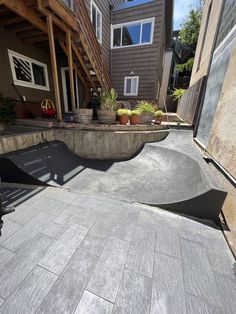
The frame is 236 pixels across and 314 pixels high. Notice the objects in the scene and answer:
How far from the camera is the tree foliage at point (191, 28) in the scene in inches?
586

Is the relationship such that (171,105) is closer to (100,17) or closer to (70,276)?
(100,17)

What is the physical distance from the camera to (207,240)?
1.76m

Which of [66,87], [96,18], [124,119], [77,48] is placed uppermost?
[96,18]

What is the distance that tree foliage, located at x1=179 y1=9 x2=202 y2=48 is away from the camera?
1490cm

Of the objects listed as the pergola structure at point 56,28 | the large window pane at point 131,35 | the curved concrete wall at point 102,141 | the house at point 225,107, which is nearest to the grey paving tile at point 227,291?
the house at point 225,107

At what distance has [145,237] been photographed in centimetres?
174

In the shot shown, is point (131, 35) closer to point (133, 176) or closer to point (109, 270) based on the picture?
point (133, 176)

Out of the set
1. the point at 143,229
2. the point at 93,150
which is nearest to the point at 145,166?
the point at 93,150

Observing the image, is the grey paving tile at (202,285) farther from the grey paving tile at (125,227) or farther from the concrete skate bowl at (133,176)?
the concrete skate bowl at (133,176)

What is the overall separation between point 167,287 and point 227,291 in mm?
513

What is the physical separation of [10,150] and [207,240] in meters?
3.96

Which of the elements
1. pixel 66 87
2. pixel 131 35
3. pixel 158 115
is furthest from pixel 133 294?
pixel 131 35

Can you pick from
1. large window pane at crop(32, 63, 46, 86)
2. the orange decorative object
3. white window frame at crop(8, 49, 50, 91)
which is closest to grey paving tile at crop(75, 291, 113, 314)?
the orange decorative object

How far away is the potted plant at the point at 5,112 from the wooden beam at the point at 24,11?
2176 millimetres
